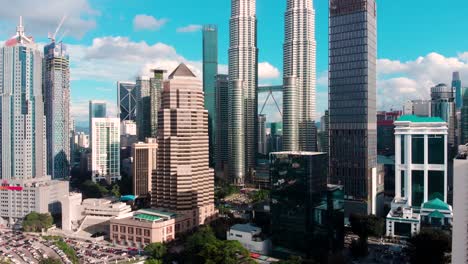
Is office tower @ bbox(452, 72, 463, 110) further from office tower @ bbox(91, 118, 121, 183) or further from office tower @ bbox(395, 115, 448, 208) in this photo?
office tower @ bbox(91, 118, 121, 183)

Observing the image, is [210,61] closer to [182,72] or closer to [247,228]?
[182,72]

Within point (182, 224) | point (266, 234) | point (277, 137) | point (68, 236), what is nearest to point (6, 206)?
point (68, 236)

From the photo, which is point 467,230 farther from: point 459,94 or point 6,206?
point 459,94

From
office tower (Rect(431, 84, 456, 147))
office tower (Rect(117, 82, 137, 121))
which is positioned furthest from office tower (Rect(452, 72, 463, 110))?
office tower (Rect(117, 82, 137, 121))

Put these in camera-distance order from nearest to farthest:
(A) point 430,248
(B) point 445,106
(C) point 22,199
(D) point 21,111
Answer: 1. (A) point 430,248
2. (C) point 22,199
3. (D) point 21,111
4. (B) point 445,106

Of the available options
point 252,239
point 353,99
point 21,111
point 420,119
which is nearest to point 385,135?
point 420,119

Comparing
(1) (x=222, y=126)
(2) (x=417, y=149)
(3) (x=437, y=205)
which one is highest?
(1) (x=222, y=126)

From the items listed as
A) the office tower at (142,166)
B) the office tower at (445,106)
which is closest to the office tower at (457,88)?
the office tower at (445,106)
